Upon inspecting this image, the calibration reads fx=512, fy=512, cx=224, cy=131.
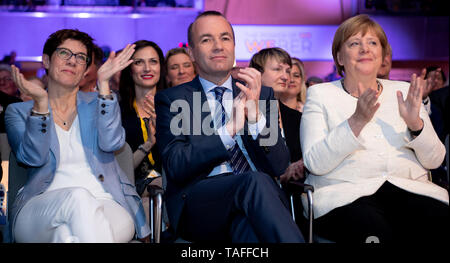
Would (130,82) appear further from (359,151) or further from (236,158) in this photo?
(359,151)

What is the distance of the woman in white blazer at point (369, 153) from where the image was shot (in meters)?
2.39

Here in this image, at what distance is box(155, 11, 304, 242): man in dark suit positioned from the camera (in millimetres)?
2078

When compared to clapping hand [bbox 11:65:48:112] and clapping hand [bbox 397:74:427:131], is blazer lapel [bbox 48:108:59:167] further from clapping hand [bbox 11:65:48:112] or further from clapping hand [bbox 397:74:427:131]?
clapping hand [bbox 397:74:427:131]

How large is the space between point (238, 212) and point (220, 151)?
11.8 inches

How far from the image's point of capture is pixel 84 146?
2.74 metres

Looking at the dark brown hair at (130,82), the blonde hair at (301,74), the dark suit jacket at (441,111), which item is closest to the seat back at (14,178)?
the dark brown hair at (130,82)

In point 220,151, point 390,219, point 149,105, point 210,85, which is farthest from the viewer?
point 149,105

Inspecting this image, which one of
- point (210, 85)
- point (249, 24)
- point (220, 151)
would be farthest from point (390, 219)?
point (249, 24)

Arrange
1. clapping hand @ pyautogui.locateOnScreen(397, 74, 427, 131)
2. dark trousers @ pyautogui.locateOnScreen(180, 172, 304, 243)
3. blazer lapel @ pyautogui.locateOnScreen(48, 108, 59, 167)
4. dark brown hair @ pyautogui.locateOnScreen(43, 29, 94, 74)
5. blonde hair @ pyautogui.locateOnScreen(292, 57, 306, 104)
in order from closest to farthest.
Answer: dark trousers @ pyautogui.locateOnScreen(180, 172, 304, 243) < clapping hand @ pyautogui.locateOnScreen(397, 74, 427, 131) < blazer lapel @ pyautogui.locateOnScreen(48, 108, 59, 167) < dark brown hair @ pyautogui.locateOnScreen(43, 29, 94, 74) < blonde hair @ pyautogui.locateOnScreen(292, 57, 306, 104)

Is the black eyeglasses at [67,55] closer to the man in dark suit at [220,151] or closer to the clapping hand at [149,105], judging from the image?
the man in dark suit at [220,151]

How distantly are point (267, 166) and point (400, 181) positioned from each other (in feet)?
2.16

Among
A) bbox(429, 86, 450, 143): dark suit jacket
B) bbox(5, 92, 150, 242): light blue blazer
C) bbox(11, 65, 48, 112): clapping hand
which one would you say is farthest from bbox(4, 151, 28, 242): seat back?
bbox(429, 86, 450, 143): dark suit jacket
